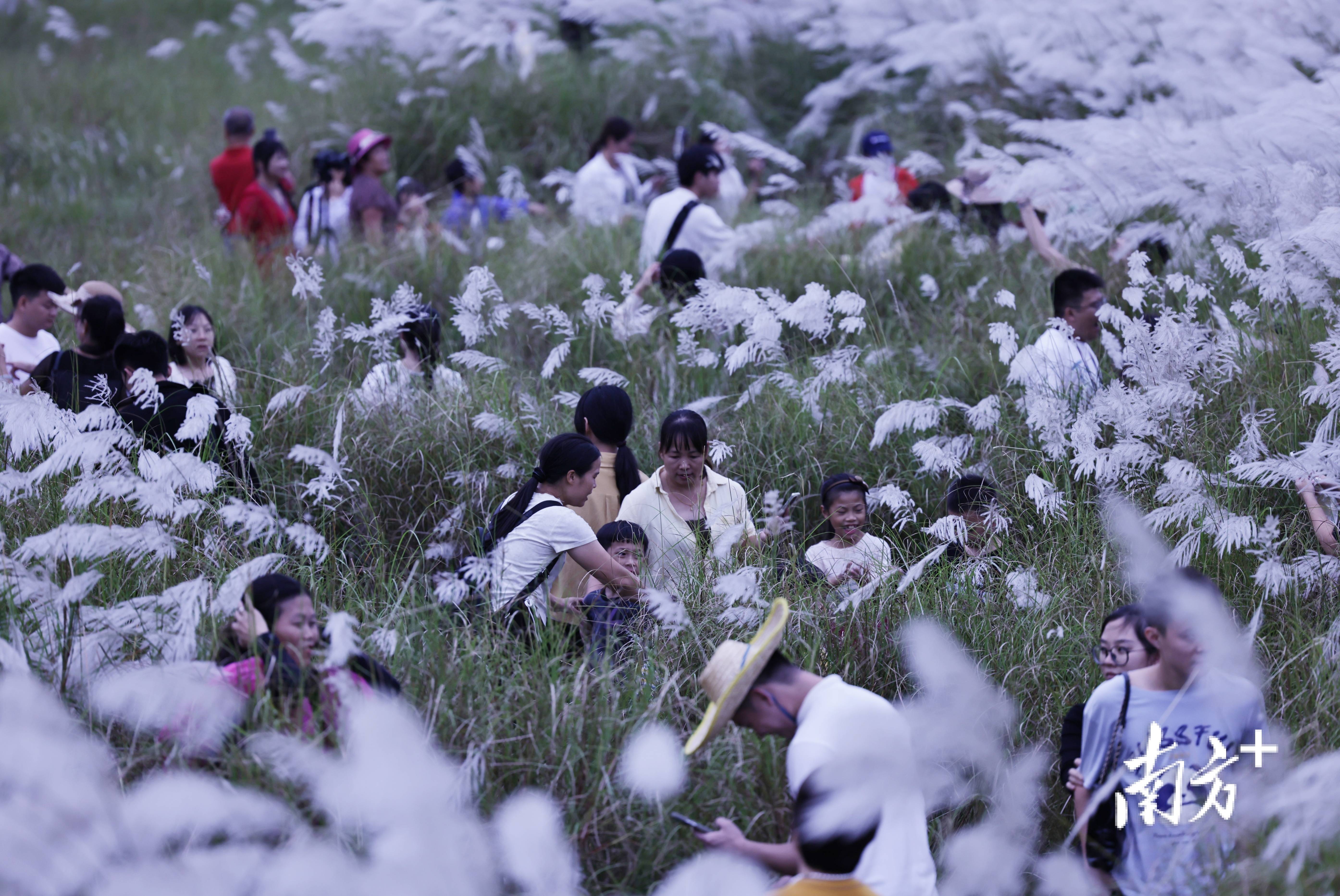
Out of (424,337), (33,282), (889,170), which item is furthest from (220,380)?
(889,170)

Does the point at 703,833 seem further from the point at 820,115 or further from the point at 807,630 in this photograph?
the point at 820,115

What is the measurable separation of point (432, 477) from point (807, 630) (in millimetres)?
2011

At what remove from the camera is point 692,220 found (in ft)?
23.1

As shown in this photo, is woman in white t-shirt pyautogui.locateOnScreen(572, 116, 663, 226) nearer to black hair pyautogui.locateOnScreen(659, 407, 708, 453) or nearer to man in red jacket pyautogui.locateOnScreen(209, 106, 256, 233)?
man in red jacket pyautogui.locateOnScreen(209, 106, 256, 233)

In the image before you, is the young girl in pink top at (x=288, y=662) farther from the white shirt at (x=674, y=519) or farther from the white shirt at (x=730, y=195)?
the white shirt at (x=730, y=195)

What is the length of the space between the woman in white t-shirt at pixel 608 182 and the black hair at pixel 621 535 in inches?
169

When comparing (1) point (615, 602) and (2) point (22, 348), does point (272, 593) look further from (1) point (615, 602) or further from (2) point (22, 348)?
(2) point (22, 348)

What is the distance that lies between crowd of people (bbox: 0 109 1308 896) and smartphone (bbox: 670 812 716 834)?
51mm

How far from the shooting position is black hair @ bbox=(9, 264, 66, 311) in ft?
18.9

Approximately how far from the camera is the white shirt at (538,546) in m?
4.05

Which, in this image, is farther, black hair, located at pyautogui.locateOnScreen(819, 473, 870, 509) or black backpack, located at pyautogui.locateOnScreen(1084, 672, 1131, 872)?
black hair, located at pyautogui.locateOnScreen(819, 473, 870, 509)

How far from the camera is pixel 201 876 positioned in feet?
7.80

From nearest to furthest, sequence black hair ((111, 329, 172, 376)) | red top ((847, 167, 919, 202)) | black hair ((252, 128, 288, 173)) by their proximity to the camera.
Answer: black hair ((111, 329, 172, 376)) → black hair ((252, 128, 288, 173)) → red top ((847, 167, 919, 202))

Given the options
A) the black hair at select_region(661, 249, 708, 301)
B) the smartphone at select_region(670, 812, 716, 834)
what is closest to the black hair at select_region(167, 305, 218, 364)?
the black hair at select_region(661, 249, 708, 301)
